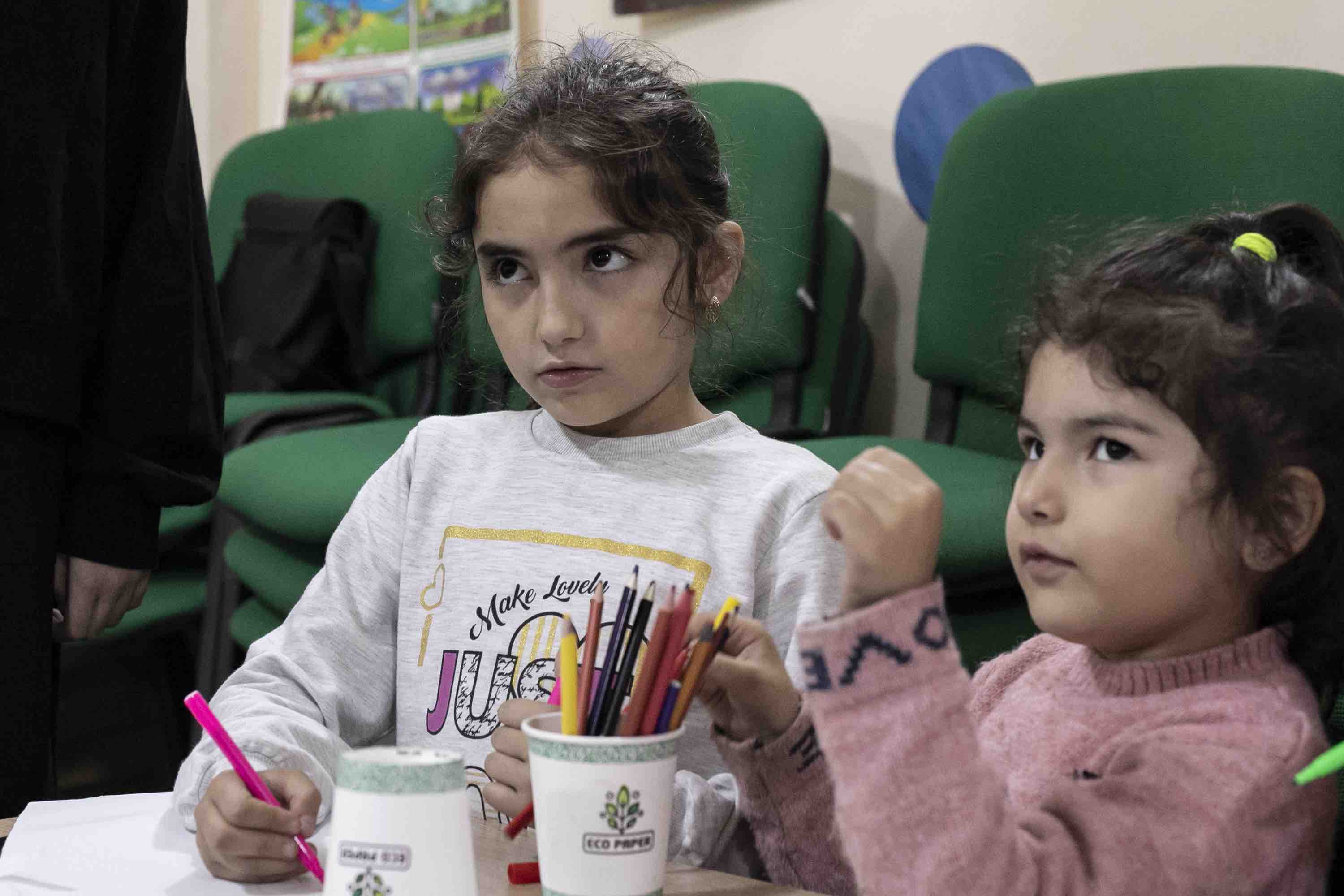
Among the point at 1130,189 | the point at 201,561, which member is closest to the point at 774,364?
the point at 1130,189

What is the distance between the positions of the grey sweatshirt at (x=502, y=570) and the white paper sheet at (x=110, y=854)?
0.30 feet

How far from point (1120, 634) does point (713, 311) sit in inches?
18.7

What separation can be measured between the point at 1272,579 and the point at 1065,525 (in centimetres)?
12

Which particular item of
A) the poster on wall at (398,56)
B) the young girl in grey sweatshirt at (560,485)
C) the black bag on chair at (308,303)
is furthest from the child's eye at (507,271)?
the poster on wall at (398,56)

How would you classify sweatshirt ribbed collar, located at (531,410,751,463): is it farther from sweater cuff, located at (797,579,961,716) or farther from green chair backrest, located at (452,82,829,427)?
green chair backrest, located at (452,82,829,427)

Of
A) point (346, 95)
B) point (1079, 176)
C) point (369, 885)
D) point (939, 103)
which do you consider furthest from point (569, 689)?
point (346, 95)

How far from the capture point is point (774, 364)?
1868 millimetres

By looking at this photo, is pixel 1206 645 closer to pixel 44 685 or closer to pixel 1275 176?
pixel 44 685

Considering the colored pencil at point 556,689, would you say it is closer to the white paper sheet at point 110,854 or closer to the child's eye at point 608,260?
the white paper sheet at point 110,854

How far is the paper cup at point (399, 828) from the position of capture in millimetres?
521

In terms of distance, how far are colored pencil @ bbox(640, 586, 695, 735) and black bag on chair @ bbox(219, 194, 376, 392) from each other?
188 cm

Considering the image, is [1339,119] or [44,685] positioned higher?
[1339,119]

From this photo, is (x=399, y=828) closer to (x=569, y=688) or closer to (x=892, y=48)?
(x=569, y=688)

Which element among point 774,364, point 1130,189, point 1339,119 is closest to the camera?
point 1339,119
